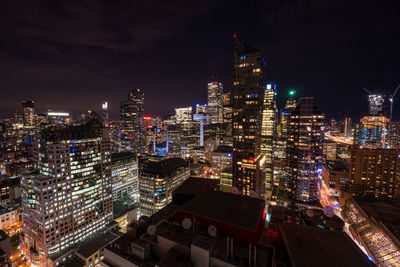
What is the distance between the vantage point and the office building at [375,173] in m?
72.6

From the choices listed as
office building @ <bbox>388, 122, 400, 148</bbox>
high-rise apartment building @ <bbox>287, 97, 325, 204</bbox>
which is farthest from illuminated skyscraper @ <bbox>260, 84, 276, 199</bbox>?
office building @ <bbox>388, 122, 400, 148</bbox>

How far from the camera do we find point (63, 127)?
63406mm

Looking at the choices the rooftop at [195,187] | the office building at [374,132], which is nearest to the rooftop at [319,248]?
the rooftop at [195,187]

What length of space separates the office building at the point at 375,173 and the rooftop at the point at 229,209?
8060 cm

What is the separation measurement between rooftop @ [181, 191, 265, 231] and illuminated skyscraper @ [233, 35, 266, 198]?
48295 millimetres

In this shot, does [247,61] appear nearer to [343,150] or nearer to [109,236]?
[109,236]

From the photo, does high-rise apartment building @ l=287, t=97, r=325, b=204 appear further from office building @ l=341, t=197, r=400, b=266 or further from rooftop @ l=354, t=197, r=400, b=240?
rooftop @ l=354, t=197, r=400, b=240

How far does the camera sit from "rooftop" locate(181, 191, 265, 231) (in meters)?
22.6

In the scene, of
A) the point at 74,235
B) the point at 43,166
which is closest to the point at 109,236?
the point at 74,235

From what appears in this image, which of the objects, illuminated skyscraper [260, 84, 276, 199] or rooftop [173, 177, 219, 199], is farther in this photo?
illuminated skyscraper [260, 84, 276, 199]

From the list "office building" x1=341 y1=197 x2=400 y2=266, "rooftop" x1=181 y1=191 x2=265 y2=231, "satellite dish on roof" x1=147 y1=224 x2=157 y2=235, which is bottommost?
"office building" x1=341 y1=197 x2=400 y2=266

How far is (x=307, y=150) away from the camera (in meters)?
85.0

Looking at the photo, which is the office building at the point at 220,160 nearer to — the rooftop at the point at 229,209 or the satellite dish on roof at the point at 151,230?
the rooftop at the point at 229,209

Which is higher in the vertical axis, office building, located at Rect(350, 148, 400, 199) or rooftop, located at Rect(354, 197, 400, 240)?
office building, located at Rect(350, 148, 400, 199)
